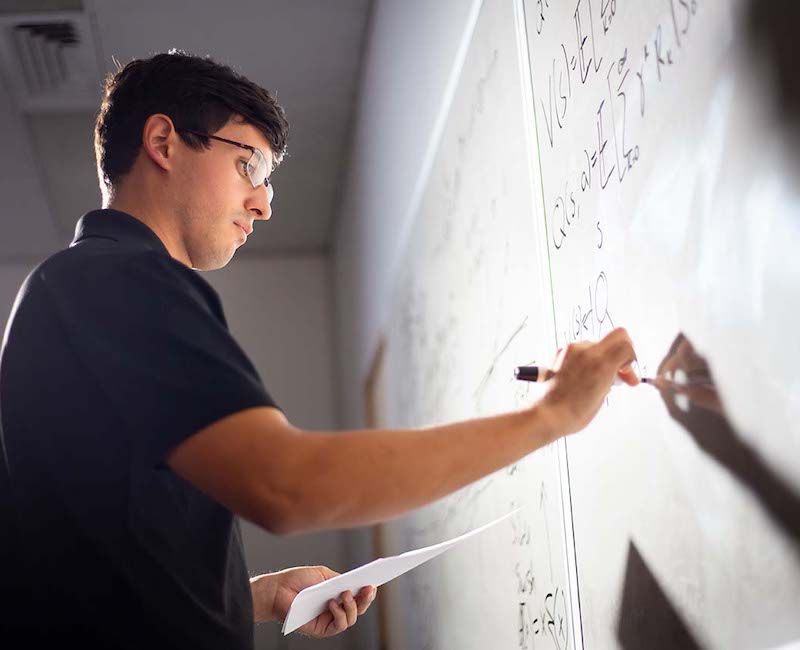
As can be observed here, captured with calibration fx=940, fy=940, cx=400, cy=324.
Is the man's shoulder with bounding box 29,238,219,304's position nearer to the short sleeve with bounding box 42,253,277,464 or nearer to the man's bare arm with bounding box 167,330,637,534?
the short sleeve with bounding box 42,253,277,464

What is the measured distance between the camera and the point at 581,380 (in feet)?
2.34

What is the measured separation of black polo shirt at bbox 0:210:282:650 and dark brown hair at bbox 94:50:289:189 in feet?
0.75

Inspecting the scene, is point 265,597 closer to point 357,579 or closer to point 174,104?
point 357,579

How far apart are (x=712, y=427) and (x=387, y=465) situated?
22 centimetres

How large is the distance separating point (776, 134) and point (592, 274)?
0.33 metres

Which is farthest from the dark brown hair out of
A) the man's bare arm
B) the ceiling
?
the ceiling

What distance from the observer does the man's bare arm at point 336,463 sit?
62 cm

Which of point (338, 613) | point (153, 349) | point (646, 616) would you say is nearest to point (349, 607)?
point (338, 613)

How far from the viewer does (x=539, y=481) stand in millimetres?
1109

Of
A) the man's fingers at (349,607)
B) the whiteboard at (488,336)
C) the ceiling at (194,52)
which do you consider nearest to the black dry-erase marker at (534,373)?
the whiteboard at (488,336)

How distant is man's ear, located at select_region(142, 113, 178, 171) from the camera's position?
915 millimetres

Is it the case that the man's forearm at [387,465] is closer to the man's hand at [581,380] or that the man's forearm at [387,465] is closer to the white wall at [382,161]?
the man's hand at [581,380]

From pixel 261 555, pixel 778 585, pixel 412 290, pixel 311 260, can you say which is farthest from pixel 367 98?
pixel 778 585

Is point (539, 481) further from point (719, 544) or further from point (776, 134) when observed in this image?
point (776, 134)
